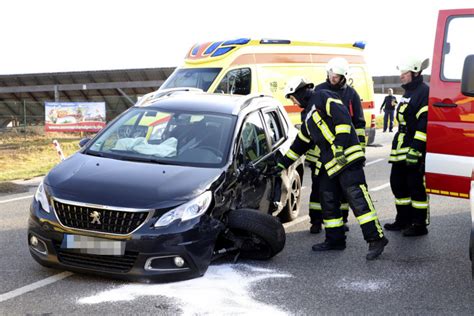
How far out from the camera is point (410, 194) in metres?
7.27

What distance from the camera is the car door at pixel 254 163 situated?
20.0ft

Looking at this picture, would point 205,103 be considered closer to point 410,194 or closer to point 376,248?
point 376,248

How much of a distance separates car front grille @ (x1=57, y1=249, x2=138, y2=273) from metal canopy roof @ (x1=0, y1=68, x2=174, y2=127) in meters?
24.7

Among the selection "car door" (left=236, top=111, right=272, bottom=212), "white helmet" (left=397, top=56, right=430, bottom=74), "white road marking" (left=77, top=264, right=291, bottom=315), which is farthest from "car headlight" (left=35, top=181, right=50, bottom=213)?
"white helmet" (left=397, top=56, right=430, bottom=74)

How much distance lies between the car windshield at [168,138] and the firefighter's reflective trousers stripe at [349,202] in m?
1.15

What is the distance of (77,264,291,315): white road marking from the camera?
15.2ft

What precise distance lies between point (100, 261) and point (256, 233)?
1.38 m

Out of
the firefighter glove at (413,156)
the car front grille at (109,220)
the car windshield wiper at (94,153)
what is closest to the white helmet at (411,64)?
the firefighter glove at (413,156)

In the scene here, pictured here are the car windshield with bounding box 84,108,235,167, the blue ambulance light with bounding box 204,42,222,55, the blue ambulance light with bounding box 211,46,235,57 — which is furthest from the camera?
the blue ambulance light with bounding box 204,42,222,55

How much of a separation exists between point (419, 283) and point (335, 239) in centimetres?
118

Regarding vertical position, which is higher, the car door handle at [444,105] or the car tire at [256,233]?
the car door handle at [444,105]

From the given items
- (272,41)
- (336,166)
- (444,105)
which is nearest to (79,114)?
(272,41)

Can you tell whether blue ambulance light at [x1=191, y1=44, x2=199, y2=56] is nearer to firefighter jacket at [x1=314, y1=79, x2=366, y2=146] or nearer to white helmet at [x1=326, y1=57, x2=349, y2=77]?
firefighter jacket at [x1=314, y1=79, x2=366, y2=146]

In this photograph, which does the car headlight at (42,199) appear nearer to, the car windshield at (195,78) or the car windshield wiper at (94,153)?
the car windshield wiper at (94,153)
